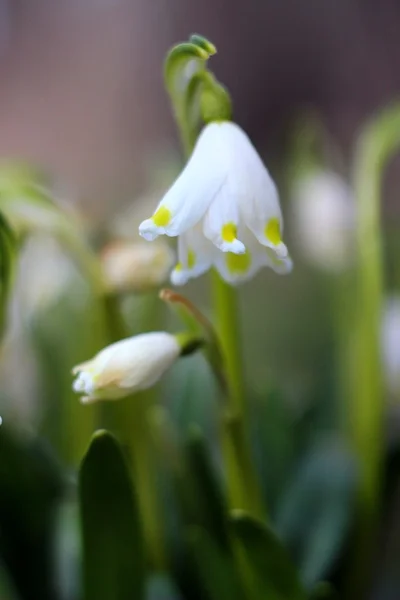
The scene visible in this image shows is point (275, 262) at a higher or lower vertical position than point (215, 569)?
higher

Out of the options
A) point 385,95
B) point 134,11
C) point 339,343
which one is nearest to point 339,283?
point 339,343

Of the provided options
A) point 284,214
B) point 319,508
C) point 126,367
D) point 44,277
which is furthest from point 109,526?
point 284,214

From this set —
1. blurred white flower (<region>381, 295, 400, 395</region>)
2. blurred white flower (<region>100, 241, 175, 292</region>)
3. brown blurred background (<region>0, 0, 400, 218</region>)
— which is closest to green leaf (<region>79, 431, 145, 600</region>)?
blurred white flower (<region>100, 241, 175, 292</region>)

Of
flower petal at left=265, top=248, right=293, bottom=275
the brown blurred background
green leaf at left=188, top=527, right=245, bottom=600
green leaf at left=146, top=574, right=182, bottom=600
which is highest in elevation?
the brown blurred background

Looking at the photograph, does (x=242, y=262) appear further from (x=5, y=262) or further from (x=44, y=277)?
(x=44, y=277)

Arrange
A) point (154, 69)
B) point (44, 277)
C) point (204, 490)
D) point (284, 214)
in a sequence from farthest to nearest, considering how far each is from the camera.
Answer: point (154, 69) < point (284, 214) < point (44, 277) < point (204, 490)

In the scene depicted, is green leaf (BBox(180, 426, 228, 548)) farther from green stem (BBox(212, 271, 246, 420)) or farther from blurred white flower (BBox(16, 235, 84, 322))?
blurred white flower (BBox(16, 235, 84, 322))
